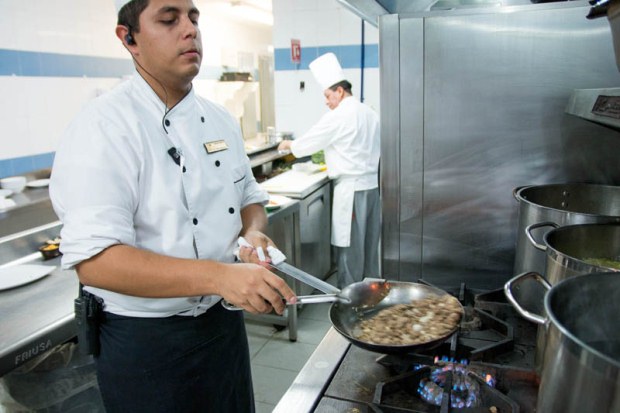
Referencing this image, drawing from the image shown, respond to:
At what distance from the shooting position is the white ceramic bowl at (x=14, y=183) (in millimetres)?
2983

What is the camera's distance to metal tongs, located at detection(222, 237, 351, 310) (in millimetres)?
1048

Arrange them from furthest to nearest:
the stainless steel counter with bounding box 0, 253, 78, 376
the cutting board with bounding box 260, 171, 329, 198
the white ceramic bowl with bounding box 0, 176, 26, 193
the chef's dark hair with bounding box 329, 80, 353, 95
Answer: the chef's dark hair with bounding box 329, 80, 353, 95 < the cutting board with bounding box 260, 171, 329, 198 < the white ceramic bowl with bounding box 0, 176, 26, 193 < the stainless steel counter with bounding box 0, 253, 78, 376

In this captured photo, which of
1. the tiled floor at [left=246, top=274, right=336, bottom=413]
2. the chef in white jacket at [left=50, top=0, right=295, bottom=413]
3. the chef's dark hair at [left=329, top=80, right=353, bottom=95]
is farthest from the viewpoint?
the chef's dark hair at [left=329, top=80, right=353, bottom=95]

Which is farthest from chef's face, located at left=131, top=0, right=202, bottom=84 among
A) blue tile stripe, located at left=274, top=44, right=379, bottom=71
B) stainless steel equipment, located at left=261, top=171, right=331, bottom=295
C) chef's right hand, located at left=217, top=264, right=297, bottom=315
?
blue tile stripe, located at left=274, top=44, right=379, bottom=71

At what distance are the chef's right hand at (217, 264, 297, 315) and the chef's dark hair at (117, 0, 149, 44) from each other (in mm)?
725

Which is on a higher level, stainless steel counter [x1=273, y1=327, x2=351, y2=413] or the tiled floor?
stainless steel counter [x1=273, y1=327, x2=351, y2=413]

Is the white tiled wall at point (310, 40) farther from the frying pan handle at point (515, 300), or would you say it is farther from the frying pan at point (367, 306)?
the frying pan handle at point (515, 300)

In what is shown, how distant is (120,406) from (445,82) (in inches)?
56.2

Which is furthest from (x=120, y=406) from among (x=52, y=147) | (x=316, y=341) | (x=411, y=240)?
(x=52, y=147)

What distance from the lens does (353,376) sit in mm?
1027

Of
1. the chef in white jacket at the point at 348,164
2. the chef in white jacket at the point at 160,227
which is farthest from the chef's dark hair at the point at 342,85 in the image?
the chef in white jacket at the point at 160,227

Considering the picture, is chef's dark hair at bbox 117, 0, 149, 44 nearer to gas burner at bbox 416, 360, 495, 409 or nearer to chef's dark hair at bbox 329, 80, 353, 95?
gas burner at bbox 416, 360, 495, 409

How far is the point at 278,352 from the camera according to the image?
3018mm

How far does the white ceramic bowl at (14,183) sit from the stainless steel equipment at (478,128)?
2551mm
